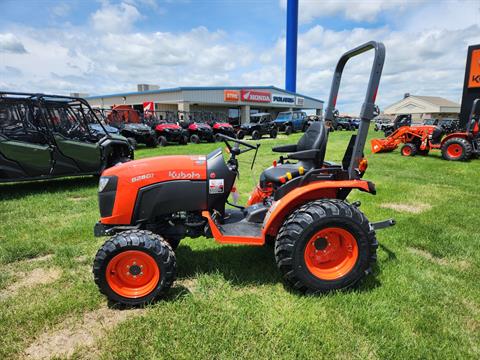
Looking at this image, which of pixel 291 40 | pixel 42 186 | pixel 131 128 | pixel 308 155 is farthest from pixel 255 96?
pixel 308 155

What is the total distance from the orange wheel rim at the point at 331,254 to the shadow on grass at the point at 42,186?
5.83m

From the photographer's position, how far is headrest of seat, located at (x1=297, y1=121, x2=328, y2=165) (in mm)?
3314

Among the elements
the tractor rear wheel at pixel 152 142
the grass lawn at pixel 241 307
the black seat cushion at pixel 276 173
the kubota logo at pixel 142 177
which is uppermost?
the kubota logo at pixel 142 177

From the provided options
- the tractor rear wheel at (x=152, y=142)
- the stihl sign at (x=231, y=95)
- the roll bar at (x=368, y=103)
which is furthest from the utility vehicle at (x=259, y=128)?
the roll bar at (x=368, y=103)

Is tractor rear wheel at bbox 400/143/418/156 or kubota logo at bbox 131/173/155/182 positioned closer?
kubota logo at bbox 131/173/155/182

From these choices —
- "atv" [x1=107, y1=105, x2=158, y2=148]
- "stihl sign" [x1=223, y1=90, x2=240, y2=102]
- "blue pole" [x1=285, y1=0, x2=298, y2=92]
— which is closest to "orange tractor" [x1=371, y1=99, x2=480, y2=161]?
"atv" [x1=107, y1=105, x2=158, y2=148]

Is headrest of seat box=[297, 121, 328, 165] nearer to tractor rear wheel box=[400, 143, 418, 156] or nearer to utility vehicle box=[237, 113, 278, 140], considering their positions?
tractor rear wheel box=[400, 143, 418, 156]

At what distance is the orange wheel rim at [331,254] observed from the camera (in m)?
2.83

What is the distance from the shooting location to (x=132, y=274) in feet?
8.87

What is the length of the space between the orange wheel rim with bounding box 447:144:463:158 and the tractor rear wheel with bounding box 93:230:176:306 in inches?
437

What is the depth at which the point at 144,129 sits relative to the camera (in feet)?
50.5

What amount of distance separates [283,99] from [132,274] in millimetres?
41850

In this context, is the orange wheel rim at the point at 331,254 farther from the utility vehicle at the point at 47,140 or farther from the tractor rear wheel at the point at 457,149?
the tractor rear wheel at the point at 457,149

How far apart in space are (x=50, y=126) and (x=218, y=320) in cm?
593
